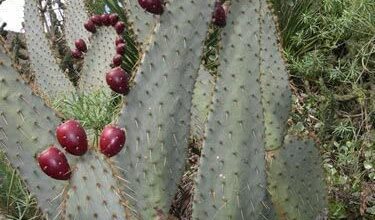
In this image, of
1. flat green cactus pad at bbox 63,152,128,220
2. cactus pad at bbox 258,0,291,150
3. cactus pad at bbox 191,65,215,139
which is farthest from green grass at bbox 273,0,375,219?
flat green cactus pad at bbox 63,152,128,220

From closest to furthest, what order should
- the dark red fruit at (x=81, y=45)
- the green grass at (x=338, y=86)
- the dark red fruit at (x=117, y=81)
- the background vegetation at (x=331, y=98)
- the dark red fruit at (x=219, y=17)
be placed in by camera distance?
the dark red fruit at (x=117, y=81), the dark red fruit at (x=219, y=17), the background vegetation at (x=331, y=98), the green grass at (x=338, y=86), the dark red fruit at (x=81, y=45)

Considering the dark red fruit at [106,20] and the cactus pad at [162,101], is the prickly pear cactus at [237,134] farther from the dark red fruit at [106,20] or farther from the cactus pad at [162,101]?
the dark red fruit at [106,20]

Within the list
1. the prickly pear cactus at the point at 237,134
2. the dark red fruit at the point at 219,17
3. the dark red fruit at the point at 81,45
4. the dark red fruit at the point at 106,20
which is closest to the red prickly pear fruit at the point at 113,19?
the dark red fruit at the point at 106,20

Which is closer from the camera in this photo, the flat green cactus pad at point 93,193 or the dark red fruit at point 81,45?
the flat green cactus pad at point 93,193

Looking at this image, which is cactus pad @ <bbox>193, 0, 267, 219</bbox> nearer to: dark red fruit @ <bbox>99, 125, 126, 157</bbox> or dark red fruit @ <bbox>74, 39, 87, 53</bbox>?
dark red fruit @ <bbox>99, 125, 126, 157</bbox>

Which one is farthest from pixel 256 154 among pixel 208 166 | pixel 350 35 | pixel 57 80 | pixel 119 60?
pixel 350 35

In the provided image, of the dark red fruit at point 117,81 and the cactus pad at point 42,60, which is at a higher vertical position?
the dark red fruit at point 117,81

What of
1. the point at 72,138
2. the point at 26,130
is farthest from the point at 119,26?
the point at 72,138

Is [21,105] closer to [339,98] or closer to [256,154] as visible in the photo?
[256,154]

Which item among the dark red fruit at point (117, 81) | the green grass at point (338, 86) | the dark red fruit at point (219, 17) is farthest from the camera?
the green grass at point (338, 86)
